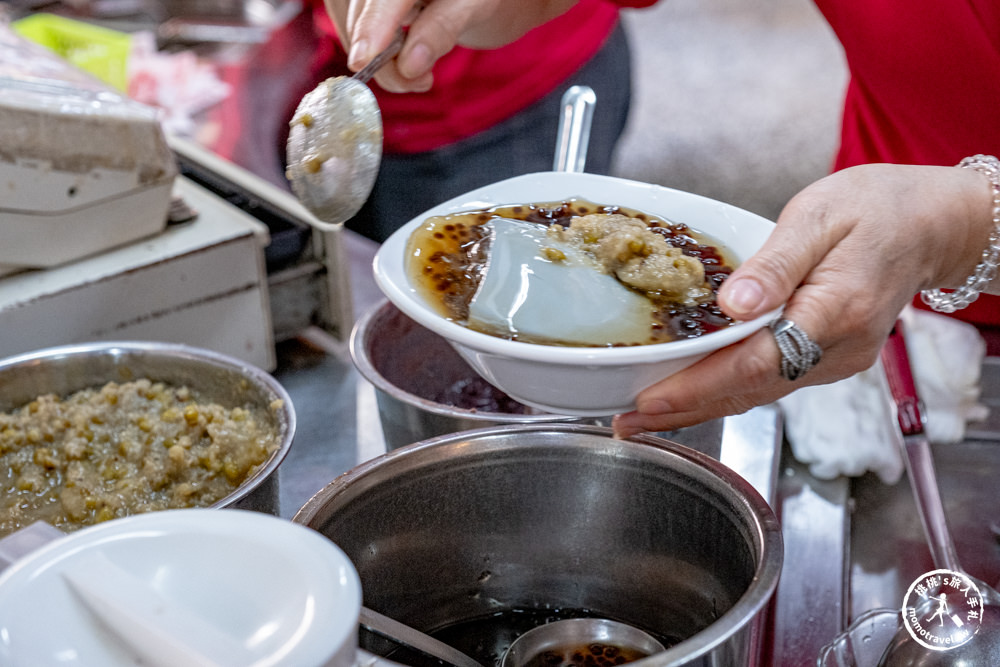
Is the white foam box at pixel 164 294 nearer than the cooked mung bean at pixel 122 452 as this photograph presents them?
No

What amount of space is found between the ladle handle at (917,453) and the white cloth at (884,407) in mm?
29

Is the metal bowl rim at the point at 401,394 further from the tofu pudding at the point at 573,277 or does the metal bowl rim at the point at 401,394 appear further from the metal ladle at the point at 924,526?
the metal ladle at the point at 924,526

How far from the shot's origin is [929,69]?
1.42 meters

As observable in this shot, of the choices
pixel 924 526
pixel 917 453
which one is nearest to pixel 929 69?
pixel 917 453

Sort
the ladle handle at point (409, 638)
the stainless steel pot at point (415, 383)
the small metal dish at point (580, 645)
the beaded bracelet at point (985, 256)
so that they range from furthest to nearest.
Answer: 1. the stainless steel pot at point (415, 383)
2. the beaded bracelet at point (985, 256)
3. the small metal dish at point (580, 645)
4. the ladle handle at point (409, 638)

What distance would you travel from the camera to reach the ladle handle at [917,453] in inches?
49.6

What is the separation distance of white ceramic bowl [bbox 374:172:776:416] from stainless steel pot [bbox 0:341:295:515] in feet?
1.26

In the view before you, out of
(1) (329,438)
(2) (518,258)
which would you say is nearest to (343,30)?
(1) (329,438)

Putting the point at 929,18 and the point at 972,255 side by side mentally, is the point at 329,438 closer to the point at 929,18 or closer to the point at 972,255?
the point at 972,255

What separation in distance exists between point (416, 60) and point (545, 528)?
0.64 meters

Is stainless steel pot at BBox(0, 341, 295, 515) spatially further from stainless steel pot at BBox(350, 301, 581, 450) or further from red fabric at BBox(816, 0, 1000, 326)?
red fabric at BBox(816, 0, 1000, 326)

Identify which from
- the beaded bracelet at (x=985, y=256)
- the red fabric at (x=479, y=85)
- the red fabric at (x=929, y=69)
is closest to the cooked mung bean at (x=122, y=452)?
the beaded bracelet at (x=985, y=256)

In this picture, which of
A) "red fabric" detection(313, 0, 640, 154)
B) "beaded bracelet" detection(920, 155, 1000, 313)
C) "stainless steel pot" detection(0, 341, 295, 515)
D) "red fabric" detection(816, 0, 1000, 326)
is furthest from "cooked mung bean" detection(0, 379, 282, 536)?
"red fabric" detection(313, 0, 640, 154)

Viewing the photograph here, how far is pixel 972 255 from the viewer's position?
3.60ft
